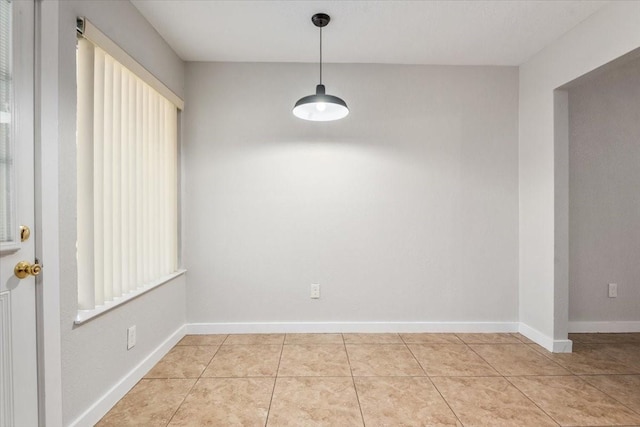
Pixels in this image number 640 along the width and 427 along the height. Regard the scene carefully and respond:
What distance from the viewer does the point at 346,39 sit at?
2557mm

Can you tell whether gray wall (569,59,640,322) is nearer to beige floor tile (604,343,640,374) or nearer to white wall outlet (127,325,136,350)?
beige floor tile (604,343,640,374)

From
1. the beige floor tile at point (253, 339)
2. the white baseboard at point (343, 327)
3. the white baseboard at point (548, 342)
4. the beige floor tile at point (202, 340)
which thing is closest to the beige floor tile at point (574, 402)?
the white baseboard at point (548, 342)

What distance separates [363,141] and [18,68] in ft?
7.93

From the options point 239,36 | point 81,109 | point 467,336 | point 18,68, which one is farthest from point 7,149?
point 467,336

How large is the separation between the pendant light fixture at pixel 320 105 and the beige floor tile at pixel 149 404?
6.90 ft

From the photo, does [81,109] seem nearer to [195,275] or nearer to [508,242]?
[195,275]

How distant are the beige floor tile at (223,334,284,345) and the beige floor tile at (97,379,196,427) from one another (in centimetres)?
65

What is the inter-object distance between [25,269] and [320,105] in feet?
6.04

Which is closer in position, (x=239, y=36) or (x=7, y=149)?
(x=7, y=149)

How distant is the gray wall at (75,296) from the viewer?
152cm

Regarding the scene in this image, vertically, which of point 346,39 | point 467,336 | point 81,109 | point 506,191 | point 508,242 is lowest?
point 467,336

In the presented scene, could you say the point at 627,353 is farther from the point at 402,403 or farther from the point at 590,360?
the point at 402,403

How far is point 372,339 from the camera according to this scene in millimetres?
2875

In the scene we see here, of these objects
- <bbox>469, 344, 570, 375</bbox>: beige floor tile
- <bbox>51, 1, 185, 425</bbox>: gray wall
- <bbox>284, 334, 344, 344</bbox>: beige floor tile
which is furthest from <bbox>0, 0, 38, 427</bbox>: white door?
<bbox>469, 344, 570, 375</bbox>: beige floor tile
